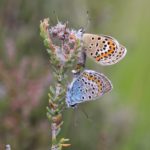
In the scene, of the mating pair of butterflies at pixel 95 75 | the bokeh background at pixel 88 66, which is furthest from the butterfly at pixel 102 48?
the bokeh background at pixel 88 66

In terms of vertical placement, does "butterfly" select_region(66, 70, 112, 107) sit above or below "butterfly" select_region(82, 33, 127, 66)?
below

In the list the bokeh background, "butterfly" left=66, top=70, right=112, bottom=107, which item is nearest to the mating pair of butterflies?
"butterfly" left=66, top=70, right=112, bottom=107

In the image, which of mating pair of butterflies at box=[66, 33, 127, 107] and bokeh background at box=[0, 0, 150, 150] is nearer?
mating pair of butterflies at box=[66, 33, 127, 107]

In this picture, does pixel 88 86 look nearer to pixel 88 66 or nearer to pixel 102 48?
pixel 102 48

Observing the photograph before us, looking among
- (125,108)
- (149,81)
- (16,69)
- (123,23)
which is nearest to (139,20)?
(123,23)

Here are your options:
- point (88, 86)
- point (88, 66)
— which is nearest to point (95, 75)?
point (88, 86)

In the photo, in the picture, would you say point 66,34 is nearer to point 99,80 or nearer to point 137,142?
point 99,80

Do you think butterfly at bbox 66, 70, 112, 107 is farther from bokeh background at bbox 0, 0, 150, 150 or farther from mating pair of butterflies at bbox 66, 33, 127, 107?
bokeh background at bbox 0, 0, 150, 150
